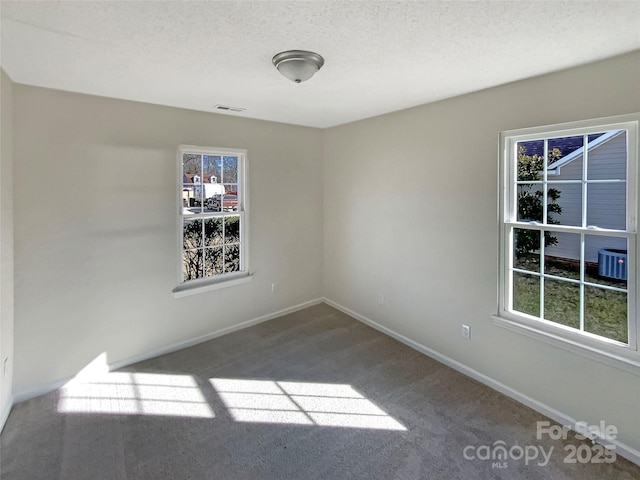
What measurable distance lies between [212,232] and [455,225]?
2.60 m

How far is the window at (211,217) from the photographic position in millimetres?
3553

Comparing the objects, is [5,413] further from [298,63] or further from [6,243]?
[298,63]

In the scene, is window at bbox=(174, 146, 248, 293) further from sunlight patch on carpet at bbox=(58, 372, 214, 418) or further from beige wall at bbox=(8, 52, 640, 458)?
sunlight patch on carpet at bbox=(58, 372, 214, 418)

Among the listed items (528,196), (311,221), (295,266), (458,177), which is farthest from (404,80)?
(295,266)

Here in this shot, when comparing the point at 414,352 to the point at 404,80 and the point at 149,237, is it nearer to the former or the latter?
the point at 404,80

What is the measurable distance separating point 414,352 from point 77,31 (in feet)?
11.9

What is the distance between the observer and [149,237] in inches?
129

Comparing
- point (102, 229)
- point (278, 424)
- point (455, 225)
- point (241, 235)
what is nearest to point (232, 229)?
point (241, 235)

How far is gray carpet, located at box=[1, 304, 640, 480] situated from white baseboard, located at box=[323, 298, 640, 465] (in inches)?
2.7

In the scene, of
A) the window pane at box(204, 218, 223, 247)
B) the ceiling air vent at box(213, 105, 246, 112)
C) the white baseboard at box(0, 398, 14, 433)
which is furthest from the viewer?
the window pane at box(204, 218, 223, 247)

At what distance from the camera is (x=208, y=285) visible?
3736mm

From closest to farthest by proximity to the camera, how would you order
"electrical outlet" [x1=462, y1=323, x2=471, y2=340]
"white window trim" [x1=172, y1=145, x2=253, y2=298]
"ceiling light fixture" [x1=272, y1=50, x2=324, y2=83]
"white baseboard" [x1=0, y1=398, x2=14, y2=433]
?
"ceiling light fixture" [x1=272, y1=50, x2=324, y2=83] < "white baseboard" [x1=0, y1=398, x2=14, y2=433] < "electrical outlet" [x1=462, y1=323, x2=471, y2=340] < "white window trim" [x1=172, y1=145, x2=253, y2=298]

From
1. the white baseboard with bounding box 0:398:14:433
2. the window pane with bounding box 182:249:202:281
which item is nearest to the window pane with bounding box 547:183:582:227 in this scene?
the window pane with bounding box 182:249:202:281

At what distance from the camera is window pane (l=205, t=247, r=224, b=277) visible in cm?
381
